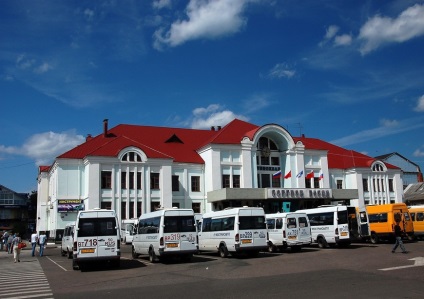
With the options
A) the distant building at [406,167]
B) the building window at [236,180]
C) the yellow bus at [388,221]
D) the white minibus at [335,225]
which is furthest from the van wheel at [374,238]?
the distant building at [406,167]

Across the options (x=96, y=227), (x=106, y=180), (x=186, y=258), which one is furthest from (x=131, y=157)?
(x=96, y=227)

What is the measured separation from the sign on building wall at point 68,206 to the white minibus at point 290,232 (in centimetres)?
2425

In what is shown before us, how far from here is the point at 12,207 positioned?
95.4m

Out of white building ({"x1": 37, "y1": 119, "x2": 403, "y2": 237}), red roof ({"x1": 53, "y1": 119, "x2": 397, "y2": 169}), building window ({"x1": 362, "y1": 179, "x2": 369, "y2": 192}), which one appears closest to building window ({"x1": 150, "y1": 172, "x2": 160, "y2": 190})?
white building ({"x1": 37, "y1": 119, "x2": 403, "y2": 237})

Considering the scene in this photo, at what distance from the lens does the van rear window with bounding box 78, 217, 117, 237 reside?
19792mm

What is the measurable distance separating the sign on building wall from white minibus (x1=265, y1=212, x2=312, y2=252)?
24249 mm

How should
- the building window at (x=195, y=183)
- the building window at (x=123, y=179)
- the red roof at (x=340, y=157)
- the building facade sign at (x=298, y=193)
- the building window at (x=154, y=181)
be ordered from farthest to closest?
the red roof at (x=340, y=157)
the building window at (x=195, y=183)
the building window at (x=154, y=181)
the building facade sign at (x=298, y=193)
the building window at (x=123, y=179)

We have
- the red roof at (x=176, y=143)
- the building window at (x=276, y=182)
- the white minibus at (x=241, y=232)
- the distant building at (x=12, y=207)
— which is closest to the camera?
the white minibus at (x=241, y=232)

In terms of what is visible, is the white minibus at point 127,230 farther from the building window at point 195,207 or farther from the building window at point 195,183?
the building window at point 195,183

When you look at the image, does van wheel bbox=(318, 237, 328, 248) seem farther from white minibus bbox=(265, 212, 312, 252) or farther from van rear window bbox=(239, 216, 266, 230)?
van rear window bbox=(239, 216, 266, 230)

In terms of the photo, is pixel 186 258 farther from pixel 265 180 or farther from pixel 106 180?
pixel 265 180

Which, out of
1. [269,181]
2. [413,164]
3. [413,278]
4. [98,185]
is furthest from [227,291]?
[413,164]

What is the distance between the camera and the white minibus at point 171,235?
2140 cm

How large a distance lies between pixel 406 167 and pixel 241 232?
209 feet
